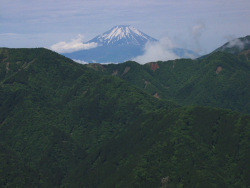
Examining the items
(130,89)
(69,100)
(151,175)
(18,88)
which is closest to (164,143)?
(151,175)

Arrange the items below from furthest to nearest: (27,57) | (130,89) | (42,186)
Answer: (27,57), (130,89), (42,186)

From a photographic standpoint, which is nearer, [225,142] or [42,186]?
[225,142]

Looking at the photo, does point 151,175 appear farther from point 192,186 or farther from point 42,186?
point 42,186

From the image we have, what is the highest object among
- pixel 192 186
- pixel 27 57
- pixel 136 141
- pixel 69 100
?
pixel 27 57

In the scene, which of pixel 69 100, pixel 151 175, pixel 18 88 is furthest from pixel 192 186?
pixel 18 88

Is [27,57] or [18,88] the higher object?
[27,57]

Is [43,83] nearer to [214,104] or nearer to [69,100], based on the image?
[69,100]

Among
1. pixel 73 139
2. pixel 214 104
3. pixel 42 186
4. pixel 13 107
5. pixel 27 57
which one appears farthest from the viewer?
pixel 214 104
